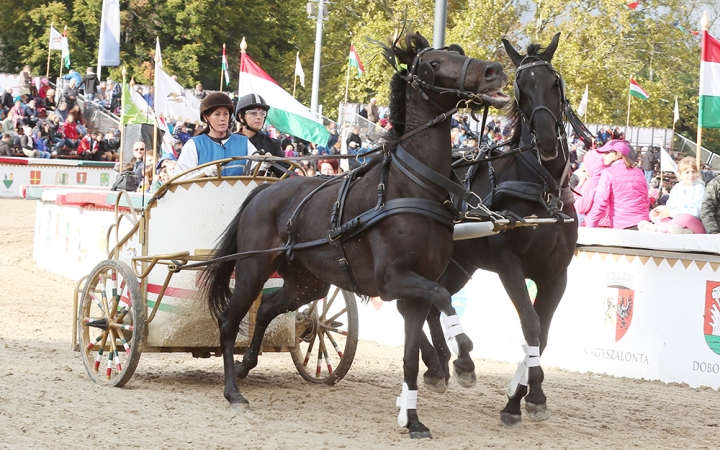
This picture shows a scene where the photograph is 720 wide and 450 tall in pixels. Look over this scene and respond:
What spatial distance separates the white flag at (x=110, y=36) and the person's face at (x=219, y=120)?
18.2 metres

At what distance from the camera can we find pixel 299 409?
6633mm

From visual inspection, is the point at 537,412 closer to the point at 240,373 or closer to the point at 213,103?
the point at 240,373

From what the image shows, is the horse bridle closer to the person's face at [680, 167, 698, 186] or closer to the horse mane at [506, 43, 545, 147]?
the horse mane at [506, 43, 545, 147]

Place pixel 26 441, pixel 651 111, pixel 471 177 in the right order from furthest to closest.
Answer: pixel 651 111
pixel 471 177
pixel 26 441

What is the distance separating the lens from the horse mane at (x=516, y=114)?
6.56 meters

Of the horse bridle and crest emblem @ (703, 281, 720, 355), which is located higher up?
the horse bridle

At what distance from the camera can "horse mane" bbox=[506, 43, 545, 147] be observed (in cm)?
656

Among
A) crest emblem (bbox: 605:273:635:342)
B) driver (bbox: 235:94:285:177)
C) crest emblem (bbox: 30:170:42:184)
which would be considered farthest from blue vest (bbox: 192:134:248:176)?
crest emblem (bbox: 30:170:42:184)

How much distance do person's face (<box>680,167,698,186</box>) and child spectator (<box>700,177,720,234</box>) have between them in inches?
30.8

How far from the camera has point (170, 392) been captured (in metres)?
7.00

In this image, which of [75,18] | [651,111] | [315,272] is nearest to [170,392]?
[315,272]

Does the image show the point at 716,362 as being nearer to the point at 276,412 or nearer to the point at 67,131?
the point at 276,412

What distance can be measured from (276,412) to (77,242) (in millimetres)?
8733

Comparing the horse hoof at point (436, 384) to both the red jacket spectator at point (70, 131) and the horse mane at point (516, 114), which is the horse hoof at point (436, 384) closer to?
the horse mane at point (516, 114)
